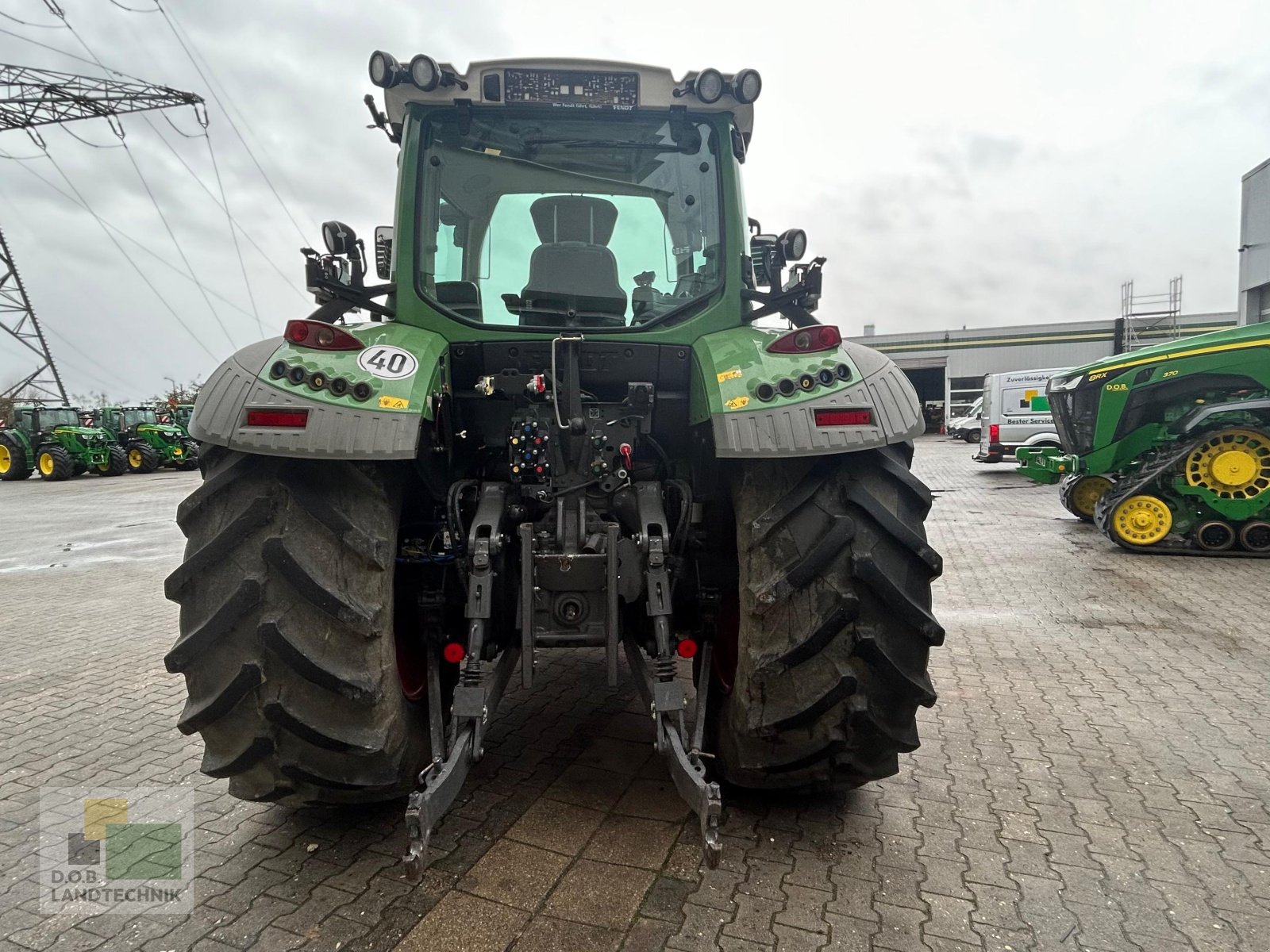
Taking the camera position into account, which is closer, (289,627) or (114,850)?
(289,627)

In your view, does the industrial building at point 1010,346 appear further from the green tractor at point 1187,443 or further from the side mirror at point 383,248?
the side mirror at point 383,248

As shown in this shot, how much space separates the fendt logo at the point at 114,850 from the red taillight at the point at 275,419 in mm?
1543

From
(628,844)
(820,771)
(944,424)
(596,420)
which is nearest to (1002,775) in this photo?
(820,771)

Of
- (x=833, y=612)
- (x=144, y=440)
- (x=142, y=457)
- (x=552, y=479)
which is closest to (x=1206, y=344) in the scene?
(x=833, y=612)

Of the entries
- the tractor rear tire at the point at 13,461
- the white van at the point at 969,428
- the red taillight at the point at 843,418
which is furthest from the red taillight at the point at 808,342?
the white van at the point at 969,428

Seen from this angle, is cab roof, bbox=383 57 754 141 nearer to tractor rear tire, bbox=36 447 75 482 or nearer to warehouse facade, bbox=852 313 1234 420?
tractor rear tire, bbox=36 447 75 482

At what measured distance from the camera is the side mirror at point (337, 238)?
3.33 metres

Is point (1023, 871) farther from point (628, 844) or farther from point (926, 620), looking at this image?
point (628, 844)

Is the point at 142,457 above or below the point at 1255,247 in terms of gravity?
below

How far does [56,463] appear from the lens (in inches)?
865

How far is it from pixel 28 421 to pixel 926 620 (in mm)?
28193

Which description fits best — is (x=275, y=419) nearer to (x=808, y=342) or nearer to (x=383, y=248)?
(x=383, y=248)

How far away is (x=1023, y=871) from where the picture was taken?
2596mm

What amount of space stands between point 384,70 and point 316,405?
1605mm
